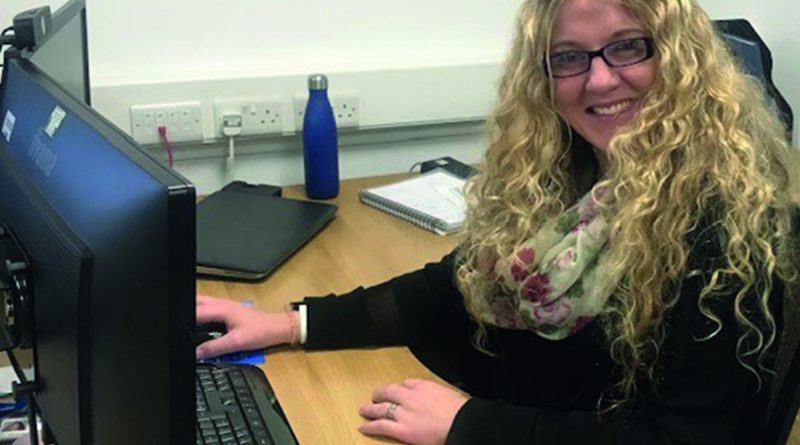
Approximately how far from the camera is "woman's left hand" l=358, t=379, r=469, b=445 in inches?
44.7

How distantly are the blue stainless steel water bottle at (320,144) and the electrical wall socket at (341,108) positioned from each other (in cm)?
9

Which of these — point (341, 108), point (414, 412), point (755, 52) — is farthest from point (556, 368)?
point (755, 52)

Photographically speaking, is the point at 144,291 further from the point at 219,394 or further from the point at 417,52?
the point at 417,52

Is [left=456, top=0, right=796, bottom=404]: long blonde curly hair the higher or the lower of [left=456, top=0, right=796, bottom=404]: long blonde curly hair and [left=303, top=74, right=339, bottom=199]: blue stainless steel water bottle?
the higher

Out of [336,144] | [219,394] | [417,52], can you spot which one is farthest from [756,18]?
[219,394]

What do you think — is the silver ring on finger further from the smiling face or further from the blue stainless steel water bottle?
the blue stainless steel water bottle

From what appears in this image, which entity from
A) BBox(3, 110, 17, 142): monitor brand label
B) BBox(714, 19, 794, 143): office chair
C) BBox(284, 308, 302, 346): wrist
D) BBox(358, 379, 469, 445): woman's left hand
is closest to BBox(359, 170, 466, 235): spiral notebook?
BBox(284, 308, 302, 346): wrist

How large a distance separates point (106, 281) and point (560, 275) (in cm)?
69

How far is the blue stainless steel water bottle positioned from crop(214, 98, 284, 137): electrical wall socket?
10 cm

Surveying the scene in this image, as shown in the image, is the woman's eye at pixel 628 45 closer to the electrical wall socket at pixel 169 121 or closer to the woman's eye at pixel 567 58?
the woman's eye at pixel 567 58

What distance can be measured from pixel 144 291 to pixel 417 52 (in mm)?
1545

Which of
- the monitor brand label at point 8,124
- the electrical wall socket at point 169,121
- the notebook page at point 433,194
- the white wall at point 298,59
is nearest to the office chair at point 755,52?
the white wall at point 298,59

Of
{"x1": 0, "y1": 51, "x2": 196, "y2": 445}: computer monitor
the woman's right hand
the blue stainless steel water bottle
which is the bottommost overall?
the woman's right hand

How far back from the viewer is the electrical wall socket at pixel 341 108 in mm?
2029
